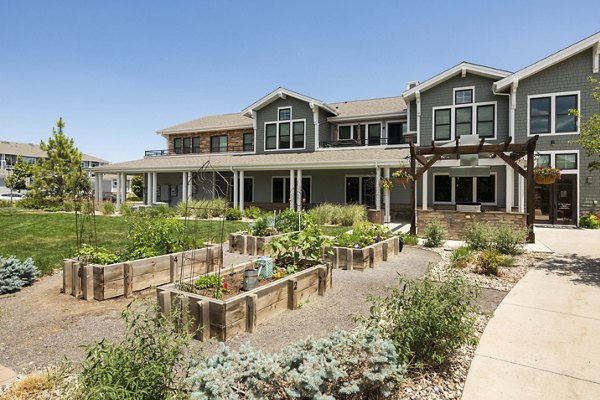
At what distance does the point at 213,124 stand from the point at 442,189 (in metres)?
17.9

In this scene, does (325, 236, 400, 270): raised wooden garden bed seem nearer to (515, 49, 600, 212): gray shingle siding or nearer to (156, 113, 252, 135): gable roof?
(515, 49, 600, 212): gray shingle siding

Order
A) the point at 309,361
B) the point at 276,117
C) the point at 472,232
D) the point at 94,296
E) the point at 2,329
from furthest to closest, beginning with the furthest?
the point at 276,117, the point at 472,232, the point at 94,296, the point at 2,329, the point at 309,361

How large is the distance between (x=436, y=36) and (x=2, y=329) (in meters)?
15.3

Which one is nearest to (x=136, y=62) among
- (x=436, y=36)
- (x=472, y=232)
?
(x=436, y=36)

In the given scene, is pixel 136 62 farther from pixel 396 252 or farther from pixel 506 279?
pixel 506 279

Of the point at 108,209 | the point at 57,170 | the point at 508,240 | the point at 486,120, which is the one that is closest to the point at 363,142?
the point at 486,120

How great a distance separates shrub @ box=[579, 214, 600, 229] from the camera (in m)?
14.6

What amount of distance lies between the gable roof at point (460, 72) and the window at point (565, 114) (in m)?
2.77

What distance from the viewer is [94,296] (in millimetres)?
5391

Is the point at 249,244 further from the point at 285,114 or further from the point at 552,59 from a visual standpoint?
the point at 552,59

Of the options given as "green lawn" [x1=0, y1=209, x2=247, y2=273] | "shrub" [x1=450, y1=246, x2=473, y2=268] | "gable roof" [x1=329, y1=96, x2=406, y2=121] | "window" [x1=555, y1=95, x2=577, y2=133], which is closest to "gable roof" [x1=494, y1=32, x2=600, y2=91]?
"window" [x1=555, y1=95, x2=577, y2=133]

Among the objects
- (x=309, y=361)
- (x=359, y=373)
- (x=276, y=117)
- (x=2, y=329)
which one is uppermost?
(x=276, y=117)

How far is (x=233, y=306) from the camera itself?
13.1 feet

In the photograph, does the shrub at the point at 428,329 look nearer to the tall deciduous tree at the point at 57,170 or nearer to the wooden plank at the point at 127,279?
the wooden plank at the point at 127,279
